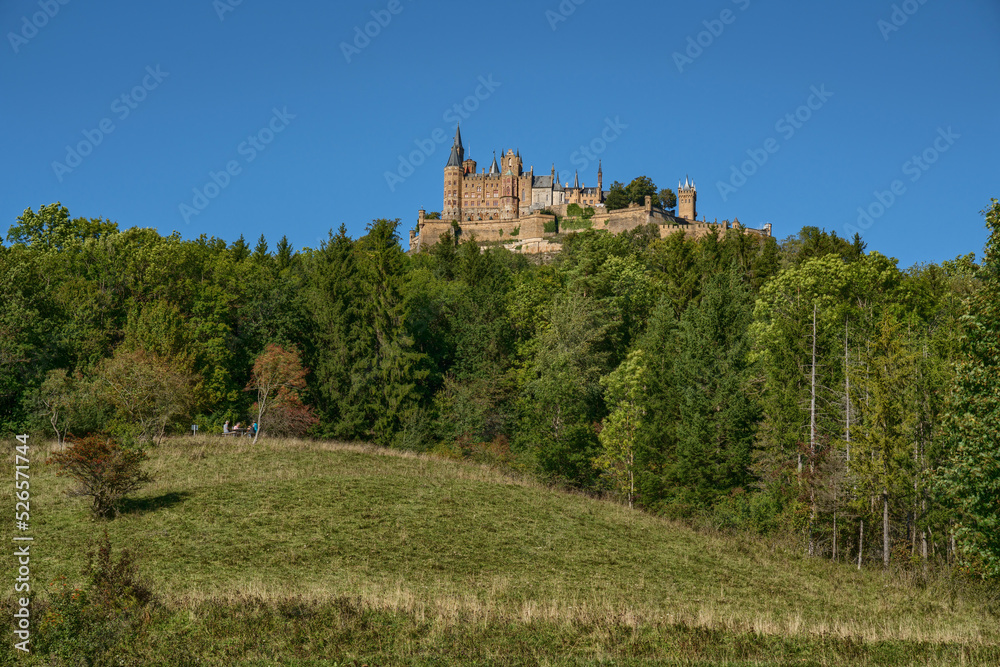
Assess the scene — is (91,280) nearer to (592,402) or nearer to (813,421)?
(592,402)

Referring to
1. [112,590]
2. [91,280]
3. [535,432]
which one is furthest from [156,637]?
[91,280]

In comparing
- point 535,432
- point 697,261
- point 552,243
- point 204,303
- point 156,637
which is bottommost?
point 156,637

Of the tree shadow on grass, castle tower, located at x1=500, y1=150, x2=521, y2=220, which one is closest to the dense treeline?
the tree shadow on grass

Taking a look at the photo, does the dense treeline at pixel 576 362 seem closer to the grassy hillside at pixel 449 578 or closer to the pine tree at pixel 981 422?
the grassy hillside at pixel 449 578

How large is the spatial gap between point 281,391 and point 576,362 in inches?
622

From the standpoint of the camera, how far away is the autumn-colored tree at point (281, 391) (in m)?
41.2

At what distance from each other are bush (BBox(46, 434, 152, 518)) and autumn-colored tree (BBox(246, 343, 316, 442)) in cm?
1624

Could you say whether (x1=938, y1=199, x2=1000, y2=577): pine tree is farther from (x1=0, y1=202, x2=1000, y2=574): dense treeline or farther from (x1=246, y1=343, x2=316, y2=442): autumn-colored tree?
(x1=246, y1=343, x2=316, y2=442): autumn-colored tree

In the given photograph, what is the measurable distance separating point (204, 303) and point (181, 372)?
10.6 m

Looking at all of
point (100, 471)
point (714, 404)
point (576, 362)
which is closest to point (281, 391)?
point (576, 362)

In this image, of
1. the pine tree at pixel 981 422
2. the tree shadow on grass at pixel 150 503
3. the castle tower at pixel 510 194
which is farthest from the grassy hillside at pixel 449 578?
the castle tower at pixel 510 194

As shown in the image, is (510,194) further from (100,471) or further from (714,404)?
(100,471)

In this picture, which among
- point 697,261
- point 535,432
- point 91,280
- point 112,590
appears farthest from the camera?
point 697,261

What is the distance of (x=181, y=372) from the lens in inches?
1474
